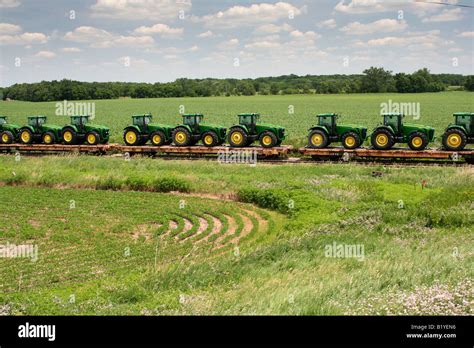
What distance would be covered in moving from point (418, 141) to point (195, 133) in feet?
41.3

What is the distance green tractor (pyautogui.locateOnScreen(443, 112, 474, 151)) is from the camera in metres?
25.7

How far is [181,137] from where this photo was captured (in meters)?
30.4

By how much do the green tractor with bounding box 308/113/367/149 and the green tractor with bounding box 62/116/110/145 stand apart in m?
13.8


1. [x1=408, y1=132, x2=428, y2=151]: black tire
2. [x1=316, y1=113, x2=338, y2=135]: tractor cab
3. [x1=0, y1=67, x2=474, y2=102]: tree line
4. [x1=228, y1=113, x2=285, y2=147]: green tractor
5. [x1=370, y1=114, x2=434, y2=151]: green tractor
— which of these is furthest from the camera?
[x1=0, y1=67, x2=474, y2=102]: tree line

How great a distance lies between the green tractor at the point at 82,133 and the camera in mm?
33094

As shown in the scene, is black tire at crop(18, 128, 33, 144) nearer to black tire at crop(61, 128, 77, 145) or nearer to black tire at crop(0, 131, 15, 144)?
black tire at crop(0, 131, 15, 144)

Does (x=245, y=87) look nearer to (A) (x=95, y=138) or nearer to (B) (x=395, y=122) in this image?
(A) (x=95, y=138)

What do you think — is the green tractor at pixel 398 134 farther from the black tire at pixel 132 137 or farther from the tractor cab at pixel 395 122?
the black tire at pixel 132 137

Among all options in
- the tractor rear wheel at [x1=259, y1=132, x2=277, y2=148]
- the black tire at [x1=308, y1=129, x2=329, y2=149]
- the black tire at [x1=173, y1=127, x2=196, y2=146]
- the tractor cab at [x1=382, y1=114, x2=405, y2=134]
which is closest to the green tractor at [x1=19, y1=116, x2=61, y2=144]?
the black tire at [x1=173, y1=127, x2=196, y2=146]

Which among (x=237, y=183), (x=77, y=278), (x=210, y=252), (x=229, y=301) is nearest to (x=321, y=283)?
(x=229, y=301)

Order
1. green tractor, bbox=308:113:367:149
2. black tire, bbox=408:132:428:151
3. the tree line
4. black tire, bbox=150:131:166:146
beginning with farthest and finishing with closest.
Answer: the tree line → black tire, bbox=150:131:166:146 → green tractor, bbox=308:113:367:149 → black tire, bbox=408:132:428:151

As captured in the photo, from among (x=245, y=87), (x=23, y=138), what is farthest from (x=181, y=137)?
(x=245, y=87)

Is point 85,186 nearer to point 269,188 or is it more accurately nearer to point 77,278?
point 269,188
